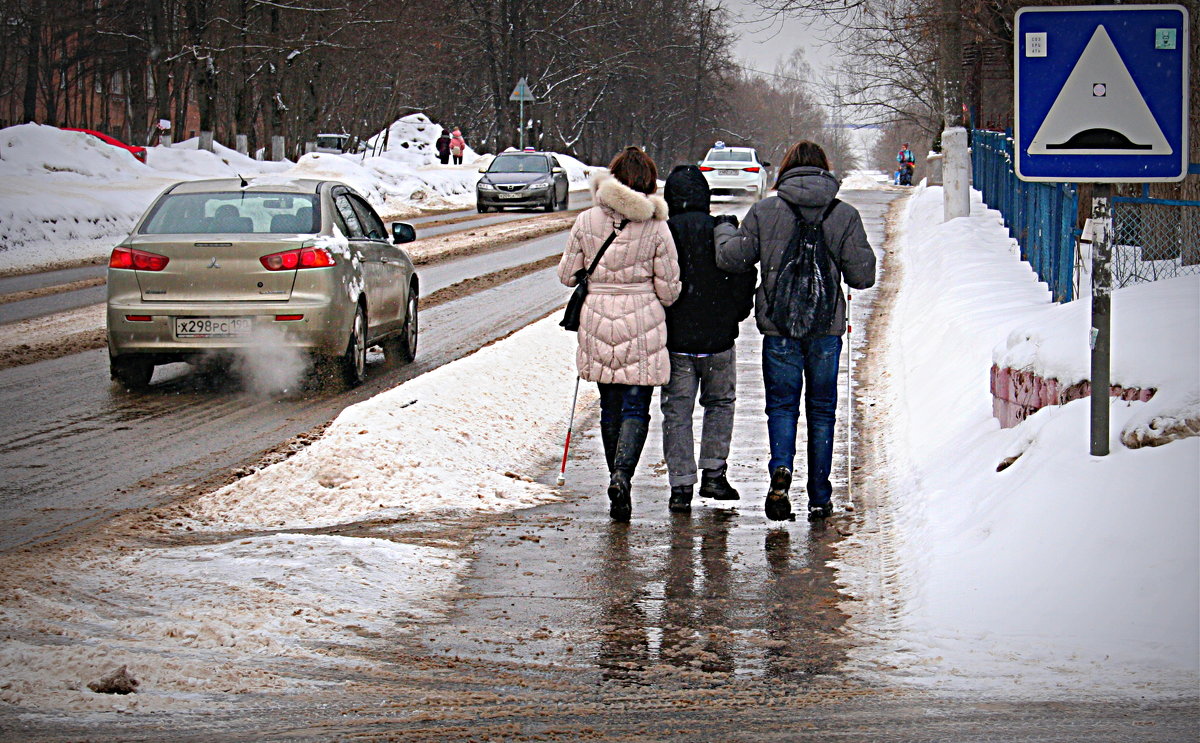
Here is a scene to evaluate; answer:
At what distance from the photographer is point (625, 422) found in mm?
7371

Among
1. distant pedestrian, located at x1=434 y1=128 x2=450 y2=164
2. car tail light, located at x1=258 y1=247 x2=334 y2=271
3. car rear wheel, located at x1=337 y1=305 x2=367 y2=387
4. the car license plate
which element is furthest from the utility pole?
distant pedestrian, located at x1=434 y1=128 x2=450 y2=164

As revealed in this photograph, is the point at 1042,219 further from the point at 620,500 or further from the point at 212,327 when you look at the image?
the point at 620,500

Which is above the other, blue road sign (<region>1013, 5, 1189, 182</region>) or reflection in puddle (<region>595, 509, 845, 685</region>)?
blue road sign (<region>1013, 5, 1189, 182</region>)

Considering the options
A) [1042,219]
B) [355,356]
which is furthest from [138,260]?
[1042,219]

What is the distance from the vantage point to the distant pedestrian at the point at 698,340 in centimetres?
730

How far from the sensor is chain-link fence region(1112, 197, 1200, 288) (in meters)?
12.3

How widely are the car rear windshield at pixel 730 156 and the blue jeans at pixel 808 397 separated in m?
32.2

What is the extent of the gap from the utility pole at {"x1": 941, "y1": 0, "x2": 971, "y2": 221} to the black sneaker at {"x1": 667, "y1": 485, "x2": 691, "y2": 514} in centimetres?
1566

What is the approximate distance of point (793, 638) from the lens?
16.9 ft

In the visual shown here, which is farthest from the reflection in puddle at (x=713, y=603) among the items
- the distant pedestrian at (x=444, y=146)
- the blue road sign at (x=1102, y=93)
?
the distant pedestrian at (x=444, y=146)

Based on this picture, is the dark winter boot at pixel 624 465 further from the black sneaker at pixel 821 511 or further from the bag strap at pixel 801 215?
the bag strap at pixel 801 215

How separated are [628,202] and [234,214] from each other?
203 inches

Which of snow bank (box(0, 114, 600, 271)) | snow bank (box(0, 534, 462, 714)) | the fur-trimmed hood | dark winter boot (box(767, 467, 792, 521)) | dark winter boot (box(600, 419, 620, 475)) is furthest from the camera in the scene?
snow bank (box(0, 114, 600, 271))

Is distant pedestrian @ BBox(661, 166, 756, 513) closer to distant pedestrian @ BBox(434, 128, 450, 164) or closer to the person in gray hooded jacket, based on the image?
the person in gray hooded jacket
